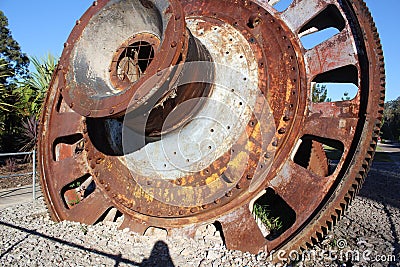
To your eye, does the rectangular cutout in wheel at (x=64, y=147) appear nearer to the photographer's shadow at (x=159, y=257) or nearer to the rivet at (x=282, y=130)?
the photographer's shadow at (x=159, y=257)

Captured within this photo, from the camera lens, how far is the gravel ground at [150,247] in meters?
3.13

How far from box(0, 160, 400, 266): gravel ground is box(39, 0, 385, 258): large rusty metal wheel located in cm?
15

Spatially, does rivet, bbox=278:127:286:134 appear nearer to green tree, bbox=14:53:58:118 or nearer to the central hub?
the central hub

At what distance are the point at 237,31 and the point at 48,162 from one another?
8.90 ft

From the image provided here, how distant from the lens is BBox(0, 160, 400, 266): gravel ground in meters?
3.13

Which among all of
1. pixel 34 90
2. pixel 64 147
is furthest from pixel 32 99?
pixel 64 147

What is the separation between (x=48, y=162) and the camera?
433 cm

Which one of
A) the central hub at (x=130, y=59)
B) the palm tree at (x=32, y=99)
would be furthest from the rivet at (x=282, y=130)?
the palm tree at (x=32, y=99)

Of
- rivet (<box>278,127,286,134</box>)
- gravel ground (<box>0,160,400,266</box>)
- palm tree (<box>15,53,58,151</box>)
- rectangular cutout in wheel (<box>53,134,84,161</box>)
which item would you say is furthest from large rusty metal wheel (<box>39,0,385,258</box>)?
palm tree (<box>15,53,58,151</box>)

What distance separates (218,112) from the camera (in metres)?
3.71

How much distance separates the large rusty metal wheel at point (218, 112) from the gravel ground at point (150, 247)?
149mm

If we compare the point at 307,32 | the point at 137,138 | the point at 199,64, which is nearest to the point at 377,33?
the point at 307,32

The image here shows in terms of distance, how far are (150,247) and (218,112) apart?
59.4 inches

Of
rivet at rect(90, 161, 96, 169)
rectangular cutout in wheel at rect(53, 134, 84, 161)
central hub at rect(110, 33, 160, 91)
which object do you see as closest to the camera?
central hub at rect(110, 33, 160, 91)
